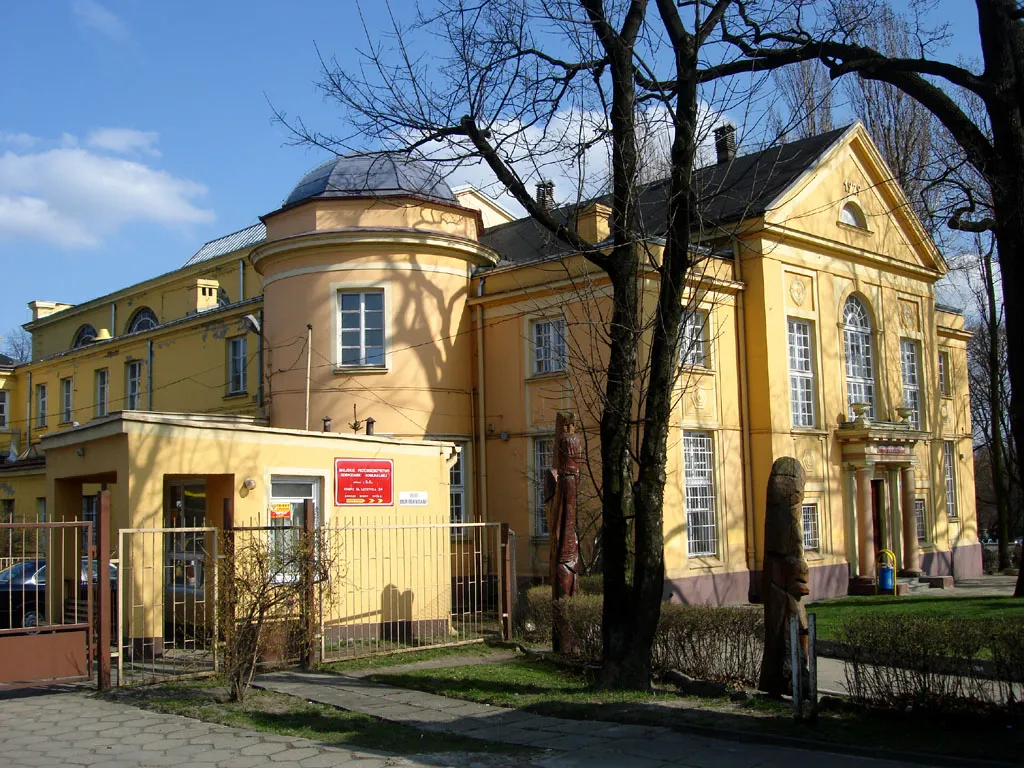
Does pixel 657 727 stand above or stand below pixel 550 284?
below

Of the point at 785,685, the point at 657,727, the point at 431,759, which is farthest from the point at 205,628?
the point at 785,685

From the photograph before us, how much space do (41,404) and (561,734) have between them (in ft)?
105

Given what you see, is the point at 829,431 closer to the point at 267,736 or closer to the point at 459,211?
the point at 459,211

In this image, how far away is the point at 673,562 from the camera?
64.8 ft

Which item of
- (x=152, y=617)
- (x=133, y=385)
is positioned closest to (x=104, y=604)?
(x=152, y=617)

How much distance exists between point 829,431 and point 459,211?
10.2 m

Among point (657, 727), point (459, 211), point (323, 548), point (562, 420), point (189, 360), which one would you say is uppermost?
point (459, 211)

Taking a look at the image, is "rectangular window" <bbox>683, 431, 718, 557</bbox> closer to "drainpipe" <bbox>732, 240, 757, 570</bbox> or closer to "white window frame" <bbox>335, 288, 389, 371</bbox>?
"drainpipe" <bbox>732, 240, 757, 570</bbox>

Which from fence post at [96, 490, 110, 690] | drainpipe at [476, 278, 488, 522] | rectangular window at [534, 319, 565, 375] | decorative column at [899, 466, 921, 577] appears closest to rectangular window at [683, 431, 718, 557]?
rectangular window at [534, 319, 565, 375]

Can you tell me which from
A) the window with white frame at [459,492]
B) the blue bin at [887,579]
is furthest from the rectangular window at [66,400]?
the blue bin at [887,579]

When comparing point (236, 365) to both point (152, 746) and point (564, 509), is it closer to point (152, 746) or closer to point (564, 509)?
point (564, 509)

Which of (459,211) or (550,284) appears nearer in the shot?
(550,284)

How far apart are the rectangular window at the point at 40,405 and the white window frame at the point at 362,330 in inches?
753

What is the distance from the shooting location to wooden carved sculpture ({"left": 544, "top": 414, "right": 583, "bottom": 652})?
45.6 ft
